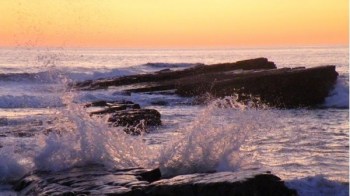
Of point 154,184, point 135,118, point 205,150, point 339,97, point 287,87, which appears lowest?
point 339,97

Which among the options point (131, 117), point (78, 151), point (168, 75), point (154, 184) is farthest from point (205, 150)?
point (168, 75)

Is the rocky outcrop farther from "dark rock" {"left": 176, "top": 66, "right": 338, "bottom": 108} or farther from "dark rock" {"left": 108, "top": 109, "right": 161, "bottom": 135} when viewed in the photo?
"dark rock" {"left": 176, "top": 66, "right": 338, "bottom": 108}

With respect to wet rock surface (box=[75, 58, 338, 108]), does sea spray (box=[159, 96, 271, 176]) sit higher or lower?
higher

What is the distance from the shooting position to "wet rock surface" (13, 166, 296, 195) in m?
5.84

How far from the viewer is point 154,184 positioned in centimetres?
615

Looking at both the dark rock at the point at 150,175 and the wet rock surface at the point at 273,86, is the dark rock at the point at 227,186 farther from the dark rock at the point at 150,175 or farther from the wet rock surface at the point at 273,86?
the wet rock surface at the point at 273,86

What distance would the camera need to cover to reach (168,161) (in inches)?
335

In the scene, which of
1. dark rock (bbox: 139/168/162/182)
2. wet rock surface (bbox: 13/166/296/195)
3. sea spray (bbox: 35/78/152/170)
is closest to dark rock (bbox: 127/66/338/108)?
sea spray (bbox: 35/78/152/170)

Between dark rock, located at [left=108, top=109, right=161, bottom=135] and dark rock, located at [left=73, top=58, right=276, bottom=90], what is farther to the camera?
dark rock, located at [left=73, top=58, right=276, bottom=90]

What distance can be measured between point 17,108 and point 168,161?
17299mm

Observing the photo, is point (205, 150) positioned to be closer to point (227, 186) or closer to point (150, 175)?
point (150, 175)

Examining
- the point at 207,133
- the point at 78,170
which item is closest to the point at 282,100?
the point at 207,133

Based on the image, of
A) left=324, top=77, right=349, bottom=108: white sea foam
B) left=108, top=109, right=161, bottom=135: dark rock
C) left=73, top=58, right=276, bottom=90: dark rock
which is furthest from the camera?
left=73, top=58, right=276, bottom=90: dark rock

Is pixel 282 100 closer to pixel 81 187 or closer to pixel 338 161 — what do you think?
pixel 338 161
